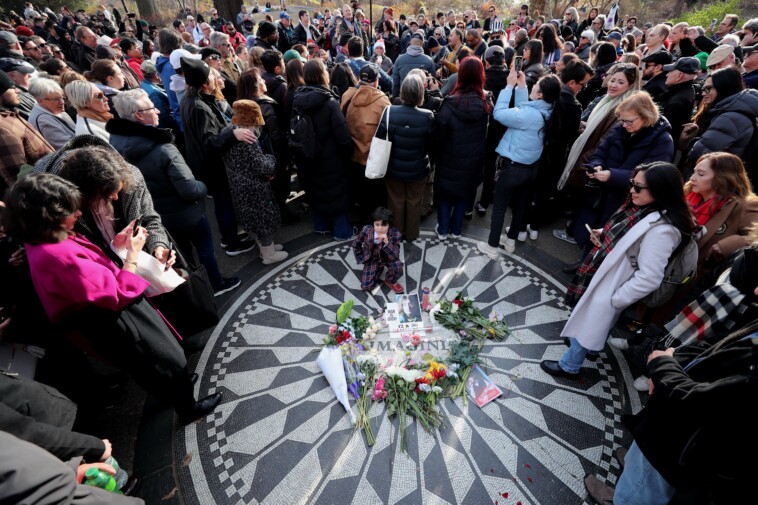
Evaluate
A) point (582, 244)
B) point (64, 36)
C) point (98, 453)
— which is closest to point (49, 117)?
point (98, 453)

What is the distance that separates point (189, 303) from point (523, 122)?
4231 mm

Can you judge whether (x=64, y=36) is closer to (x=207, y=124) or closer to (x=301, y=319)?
(x=207, y=124)

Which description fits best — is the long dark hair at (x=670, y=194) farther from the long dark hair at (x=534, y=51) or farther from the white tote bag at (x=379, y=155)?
the long dark hair at (x=534, y=51)

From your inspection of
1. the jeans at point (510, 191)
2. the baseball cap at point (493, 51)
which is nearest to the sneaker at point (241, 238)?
the jeans at point (510, 191)

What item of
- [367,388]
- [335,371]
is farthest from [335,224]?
[367,388]

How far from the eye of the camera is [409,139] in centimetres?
502

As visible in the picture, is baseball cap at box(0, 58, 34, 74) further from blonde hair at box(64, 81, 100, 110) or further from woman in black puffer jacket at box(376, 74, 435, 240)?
woman in black puffer jacket at box(376, 74, 435, 240)

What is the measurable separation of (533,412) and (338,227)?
3.70m

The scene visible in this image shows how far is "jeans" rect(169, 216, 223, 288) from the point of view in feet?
13.8

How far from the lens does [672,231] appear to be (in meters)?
2.82

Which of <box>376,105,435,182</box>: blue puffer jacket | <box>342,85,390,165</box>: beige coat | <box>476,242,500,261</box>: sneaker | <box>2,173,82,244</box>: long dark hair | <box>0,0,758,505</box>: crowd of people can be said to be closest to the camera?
<box>2,173,82,244</box>: long dark hair

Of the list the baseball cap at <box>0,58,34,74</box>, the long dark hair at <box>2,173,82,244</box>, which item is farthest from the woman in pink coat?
the baseball cap at <box>0,58,34,74</box>

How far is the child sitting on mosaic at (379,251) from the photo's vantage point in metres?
4.76

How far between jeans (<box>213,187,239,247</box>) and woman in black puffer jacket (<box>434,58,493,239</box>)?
302 cm
